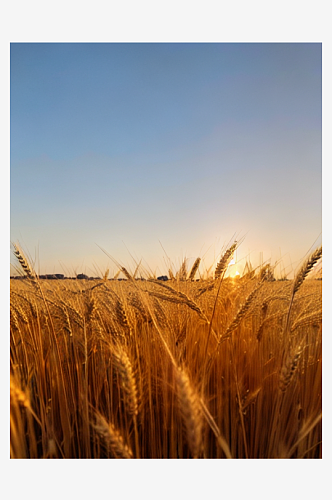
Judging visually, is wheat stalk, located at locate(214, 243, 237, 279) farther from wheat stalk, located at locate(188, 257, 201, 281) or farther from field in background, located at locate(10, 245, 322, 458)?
wheat stalk, located at locate(188, 257, 201, 281)

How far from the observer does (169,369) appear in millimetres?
968

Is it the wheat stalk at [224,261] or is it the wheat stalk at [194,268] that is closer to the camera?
the wheat stalk at [224,261]

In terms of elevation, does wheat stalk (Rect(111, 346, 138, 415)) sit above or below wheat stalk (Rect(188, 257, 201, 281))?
below

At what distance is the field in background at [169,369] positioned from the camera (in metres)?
0.96

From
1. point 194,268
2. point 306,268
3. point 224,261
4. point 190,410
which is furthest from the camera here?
point 194,268

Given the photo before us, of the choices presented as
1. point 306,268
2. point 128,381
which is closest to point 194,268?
point 306,268

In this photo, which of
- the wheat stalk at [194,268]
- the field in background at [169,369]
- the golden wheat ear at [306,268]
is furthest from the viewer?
the wheat stalk at [194,268]

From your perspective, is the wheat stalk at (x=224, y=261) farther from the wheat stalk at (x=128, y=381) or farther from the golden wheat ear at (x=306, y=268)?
the wheat stalk at (x=128, y=381)

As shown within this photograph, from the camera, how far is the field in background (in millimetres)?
960

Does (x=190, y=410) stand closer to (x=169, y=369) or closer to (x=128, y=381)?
(x=128, y=381)

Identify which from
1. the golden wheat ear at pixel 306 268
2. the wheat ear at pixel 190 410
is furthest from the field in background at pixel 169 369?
the wheat ear at pixel 190 410

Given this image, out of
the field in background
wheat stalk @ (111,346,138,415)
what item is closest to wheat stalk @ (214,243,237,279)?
the field in background
